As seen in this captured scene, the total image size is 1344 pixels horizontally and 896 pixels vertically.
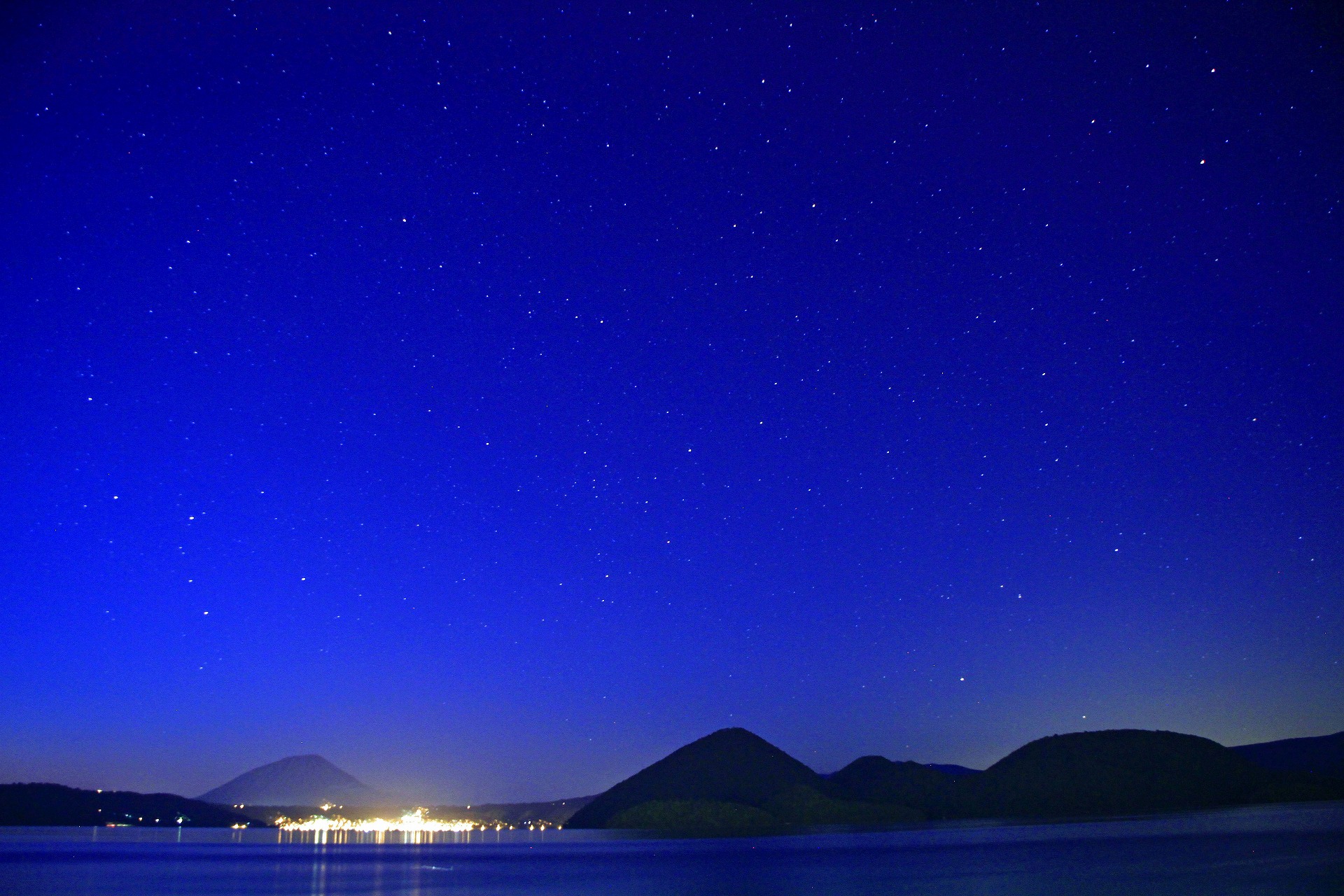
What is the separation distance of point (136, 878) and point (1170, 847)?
70747mm

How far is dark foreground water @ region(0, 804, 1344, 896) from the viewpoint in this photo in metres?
49.5

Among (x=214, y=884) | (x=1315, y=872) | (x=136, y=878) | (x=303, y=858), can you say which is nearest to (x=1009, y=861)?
(x=1315, y=872)

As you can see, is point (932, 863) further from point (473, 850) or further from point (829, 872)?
point (473, 850)

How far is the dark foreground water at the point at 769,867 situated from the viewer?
49500mm

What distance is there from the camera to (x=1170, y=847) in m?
76.0

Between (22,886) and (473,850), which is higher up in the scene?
(22,886)

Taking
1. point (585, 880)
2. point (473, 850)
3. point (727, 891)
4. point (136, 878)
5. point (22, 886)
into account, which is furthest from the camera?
point (473, 850)

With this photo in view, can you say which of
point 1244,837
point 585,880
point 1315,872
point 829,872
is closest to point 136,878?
point 585,880

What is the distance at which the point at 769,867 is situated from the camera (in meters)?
69.8

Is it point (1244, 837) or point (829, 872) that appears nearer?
point (829, 872)

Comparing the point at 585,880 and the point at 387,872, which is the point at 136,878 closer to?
the point at 387,872

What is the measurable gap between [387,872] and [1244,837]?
68626 millimetres

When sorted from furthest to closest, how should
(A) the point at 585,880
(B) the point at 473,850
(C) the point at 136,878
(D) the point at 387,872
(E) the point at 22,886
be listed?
(B) the point at 473,850 < (D) the point at 387,872 < (C) the point at 136,878 < (A) the point at 585,880 < (E) the point at 22,886

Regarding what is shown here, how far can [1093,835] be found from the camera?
10881 centimetres
